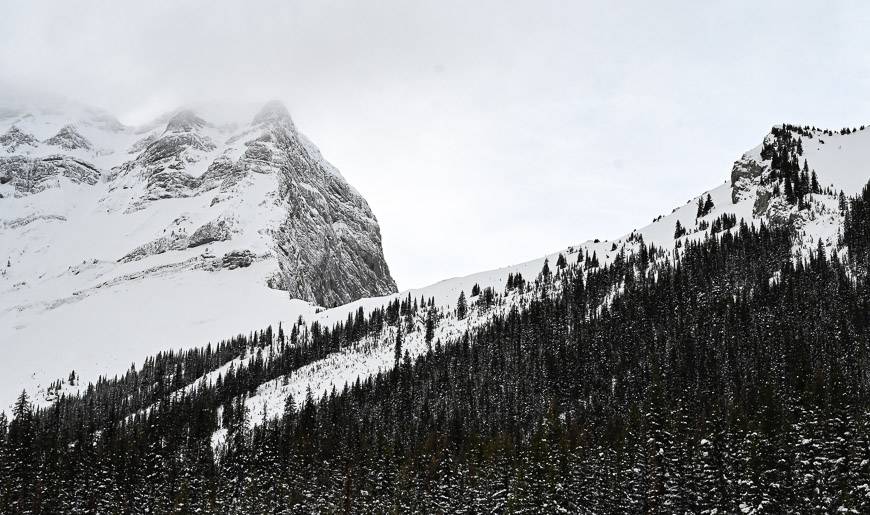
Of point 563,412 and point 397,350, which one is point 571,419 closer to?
point 563,412

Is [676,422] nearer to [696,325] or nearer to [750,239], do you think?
[696,325]

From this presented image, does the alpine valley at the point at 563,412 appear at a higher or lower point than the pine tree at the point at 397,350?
lower

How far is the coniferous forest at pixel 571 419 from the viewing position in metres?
58.6

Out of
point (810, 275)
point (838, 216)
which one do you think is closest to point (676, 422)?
point (810, 275)

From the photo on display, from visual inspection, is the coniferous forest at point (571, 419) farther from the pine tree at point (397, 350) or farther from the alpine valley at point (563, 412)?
the pine tree at point (397, 350)

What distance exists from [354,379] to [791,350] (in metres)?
97.8

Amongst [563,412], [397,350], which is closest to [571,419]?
[563,412]

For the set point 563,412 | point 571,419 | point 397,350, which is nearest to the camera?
point 571,419

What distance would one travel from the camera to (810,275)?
138 meters

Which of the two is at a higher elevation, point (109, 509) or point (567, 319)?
point (567, 319)

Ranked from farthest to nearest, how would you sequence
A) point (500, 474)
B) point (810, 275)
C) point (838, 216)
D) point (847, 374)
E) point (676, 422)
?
point (838, 216) < point (810, 275) < point (847, 374) < point (500, 474) < point (676, 422)

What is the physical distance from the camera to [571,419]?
110 meters

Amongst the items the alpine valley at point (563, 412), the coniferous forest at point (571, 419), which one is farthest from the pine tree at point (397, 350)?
the coniferous forest at point (571, 419)

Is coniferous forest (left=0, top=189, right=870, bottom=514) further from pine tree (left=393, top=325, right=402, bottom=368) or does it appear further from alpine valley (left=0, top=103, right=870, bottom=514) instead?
pine tree (left=393, top=325, right=402, bottom=368)
